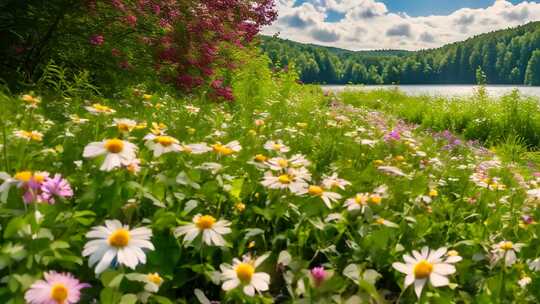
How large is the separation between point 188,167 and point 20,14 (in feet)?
14.2

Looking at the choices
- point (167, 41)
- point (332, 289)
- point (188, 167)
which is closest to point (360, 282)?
point (332, 289)

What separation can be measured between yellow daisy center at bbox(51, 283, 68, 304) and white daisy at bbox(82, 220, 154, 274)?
65mm

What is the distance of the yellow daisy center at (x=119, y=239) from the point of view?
893mm

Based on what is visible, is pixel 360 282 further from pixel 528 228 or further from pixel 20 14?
pixel 20 14

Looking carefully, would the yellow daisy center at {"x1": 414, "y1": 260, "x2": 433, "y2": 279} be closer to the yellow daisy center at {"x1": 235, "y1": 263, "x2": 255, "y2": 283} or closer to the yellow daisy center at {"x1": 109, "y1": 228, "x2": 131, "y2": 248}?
the yellow daisy center at {"x1": 235, "y1": 263, "x2": 255, "y2": 283}

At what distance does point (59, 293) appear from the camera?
0.80m

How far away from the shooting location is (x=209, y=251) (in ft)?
3.78

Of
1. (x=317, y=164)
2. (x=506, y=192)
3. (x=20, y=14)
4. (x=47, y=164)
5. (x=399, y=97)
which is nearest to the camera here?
(x=47, y=164)

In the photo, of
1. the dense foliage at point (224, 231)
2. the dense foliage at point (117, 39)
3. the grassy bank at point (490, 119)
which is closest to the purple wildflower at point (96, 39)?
the dense foliage at point (117, 39)

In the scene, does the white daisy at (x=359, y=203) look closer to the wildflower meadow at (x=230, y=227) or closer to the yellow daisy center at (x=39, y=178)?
the wildflower meadow at (x=230, y=227)

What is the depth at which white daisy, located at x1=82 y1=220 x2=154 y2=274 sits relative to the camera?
859 millimetres

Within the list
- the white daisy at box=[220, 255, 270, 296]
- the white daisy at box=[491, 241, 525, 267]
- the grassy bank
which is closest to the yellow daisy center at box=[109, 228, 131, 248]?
the white daisy at box=[220, 255, 270, 296]

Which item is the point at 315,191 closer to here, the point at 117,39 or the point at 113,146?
the point at 113,146

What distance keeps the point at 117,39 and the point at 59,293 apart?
485cm
